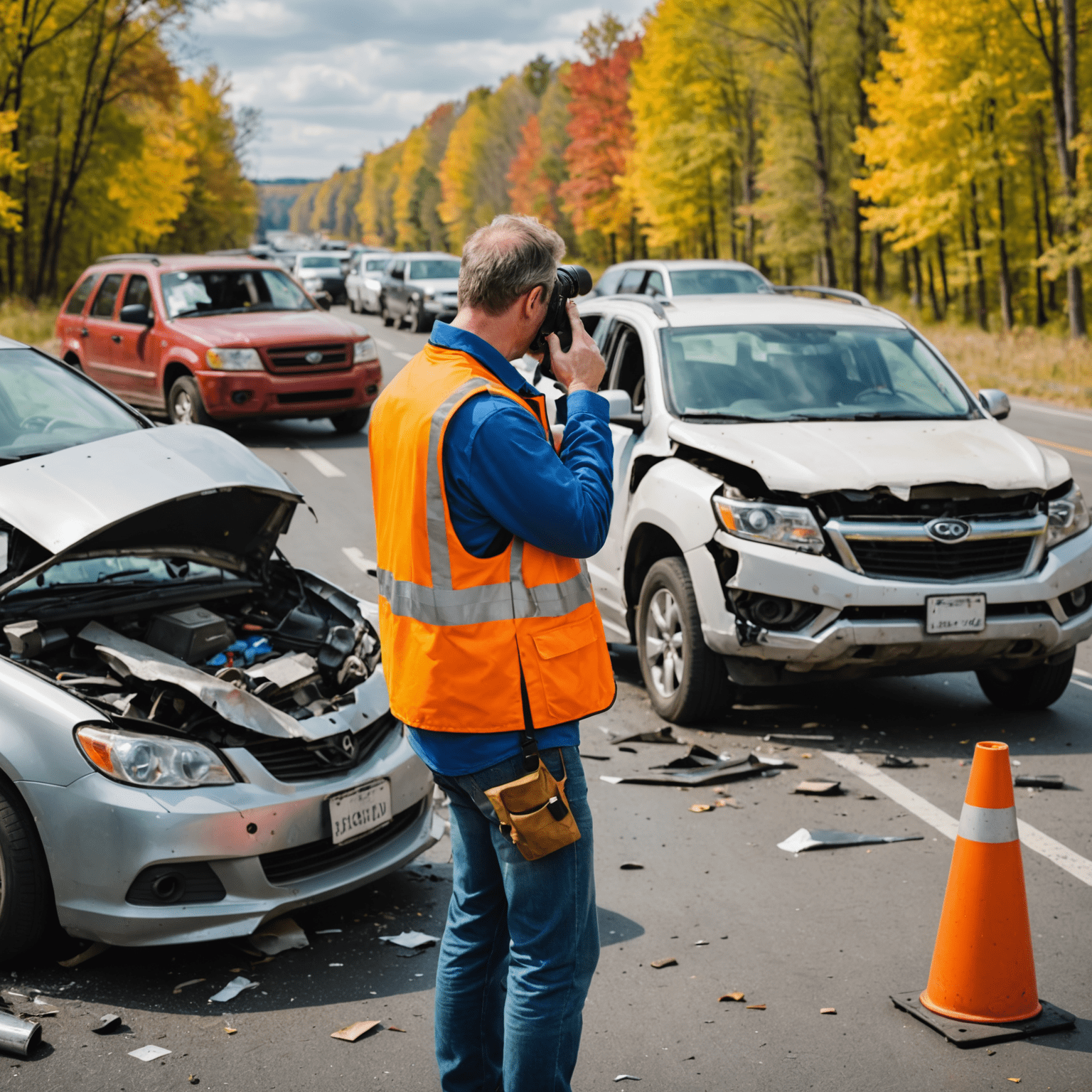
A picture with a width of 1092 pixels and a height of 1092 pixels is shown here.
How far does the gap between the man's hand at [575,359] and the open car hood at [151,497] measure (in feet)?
7.12

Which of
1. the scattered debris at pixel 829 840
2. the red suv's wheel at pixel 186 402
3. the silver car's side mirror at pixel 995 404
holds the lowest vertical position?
the scattered debris at pixel 829 840

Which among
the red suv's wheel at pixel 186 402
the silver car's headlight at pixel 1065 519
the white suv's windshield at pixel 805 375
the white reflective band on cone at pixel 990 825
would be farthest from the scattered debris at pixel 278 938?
the red suv's wheel at pixel 186 402

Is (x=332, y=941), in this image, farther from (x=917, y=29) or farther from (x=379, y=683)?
(x=917, y=29)

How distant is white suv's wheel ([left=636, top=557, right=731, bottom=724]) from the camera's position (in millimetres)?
6336

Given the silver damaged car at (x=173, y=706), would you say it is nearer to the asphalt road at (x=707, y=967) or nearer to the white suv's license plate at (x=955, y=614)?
the asphalt road at (x=707, y=967)

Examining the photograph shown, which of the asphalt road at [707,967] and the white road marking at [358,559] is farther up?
the white road marking at [358,559]

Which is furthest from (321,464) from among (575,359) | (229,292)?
(575,359)

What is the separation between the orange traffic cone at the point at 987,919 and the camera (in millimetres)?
3748

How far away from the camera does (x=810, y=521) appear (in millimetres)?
6004

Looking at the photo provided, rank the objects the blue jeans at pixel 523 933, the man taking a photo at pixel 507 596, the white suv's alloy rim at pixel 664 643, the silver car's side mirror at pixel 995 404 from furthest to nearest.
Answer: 1. the silver car's side mirror at pixel 995 404
2. the white suv's alloy rim at pixel 664 643
3. the blue jeans at pixel 523 933
4. the man taking a photo at pixel 507 596

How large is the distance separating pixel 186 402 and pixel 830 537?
10.4 metres

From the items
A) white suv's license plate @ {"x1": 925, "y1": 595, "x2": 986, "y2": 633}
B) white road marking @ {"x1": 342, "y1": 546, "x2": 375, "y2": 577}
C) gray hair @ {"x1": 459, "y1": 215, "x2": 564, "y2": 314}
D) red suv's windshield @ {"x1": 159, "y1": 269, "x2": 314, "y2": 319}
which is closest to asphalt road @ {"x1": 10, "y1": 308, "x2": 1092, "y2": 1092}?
white suv's license plate @ {"x1": 925, "y1": 595, "x2": 986, "y2": 633}

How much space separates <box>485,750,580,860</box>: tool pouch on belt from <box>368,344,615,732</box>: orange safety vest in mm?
115

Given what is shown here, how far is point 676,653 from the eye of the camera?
6562 mm
